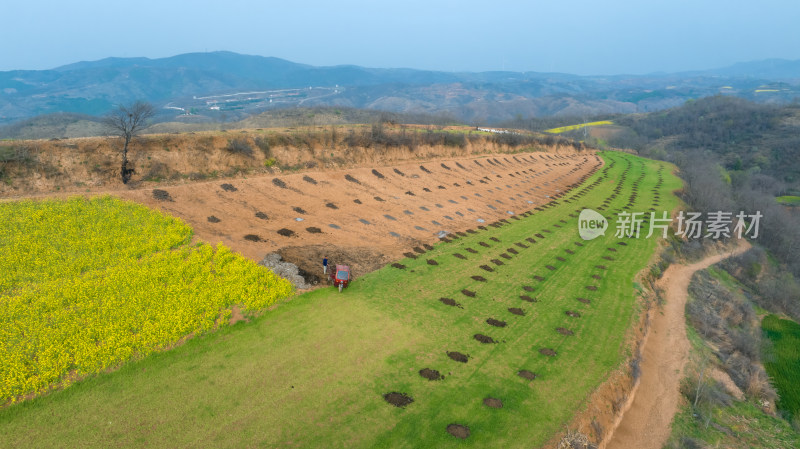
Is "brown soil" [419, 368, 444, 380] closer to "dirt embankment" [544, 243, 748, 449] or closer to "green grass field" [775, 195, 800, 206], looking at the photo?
"dirt embankment" [544, 243, 748, 449]

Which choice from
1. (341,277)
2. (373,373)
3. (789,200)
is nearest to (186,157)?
(341,277)

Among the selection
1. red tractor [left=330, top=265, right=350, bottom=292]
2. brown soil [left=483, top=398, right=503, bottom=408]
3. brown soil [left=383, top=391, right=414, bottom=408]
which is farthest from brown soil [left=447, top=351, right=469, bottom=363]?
red tractor [left=330, top=265, right=350, bottom=292]

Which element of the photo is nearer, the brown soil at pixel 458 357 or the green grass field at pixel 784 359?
the brown soil at pixel 458 357

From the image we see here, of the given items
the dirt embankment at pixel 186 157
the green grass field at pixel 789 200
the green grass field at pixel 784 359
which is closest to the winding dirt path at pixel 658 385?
the green grass field at pixel 784 359
